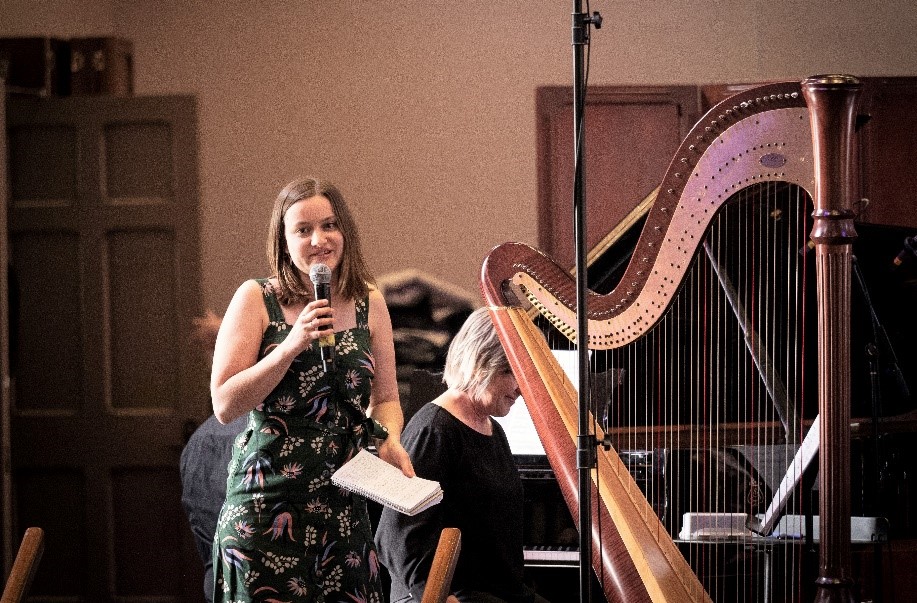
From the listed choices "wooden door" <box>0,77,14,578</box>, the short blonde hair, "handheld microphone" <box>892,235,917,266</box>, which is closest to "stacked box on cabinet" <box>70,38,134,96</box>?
"wooden door" <box>0,77,14,578</box>

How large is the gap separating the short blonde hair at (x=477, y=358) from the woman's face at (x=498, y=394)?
0.01m

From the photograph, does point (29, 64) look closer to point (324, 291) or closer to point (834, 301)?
point (324, 291)

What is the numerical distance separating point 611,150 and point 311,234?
3301mm

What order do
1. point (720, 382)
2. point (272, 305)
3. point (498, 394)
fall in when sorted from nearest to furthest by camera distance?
point (272, 305) < point (498, 394) < point (720, 382)

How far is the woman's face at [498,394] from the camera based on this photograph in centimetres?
280

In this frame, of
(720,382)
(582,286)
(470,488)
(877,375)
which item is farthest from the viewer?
(720,382)

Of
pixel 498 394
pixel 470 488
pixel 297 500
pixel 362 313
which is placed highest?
pixel 362 313

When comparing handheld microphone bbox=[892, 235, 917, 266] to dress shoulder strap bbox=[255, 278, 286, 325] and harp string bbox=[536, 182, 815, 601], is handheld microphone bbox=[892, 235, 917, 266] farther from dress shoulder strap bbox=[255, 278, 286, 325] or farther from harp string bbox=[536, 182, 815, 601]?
dress shoulder strap bbox=[255, 278, 286, 325]

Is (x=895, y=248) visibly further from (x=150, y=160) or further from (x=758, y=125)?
(x=150, y=160)

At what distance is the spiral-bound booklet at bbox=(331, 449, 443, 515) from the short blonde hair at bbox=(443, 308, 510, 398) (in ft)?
2.46

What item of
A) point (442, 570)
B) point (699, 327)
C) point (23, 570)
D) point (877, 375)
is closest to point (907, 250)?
point (877, 375)

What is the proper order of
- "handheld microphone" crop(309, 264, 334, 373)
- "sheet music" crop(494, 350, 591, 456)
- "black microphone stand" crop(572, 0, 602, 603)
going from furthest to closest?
"sheet music" crop(494, 350, 591, 456) < "handheld microphone" crop(309, 264, 334, 373) < "black microphone stand" crop(572, 0, 602, 603)

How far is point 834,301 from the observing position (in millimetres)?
1754

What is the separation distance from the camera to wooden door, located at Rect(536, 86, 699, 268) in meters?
5.18
